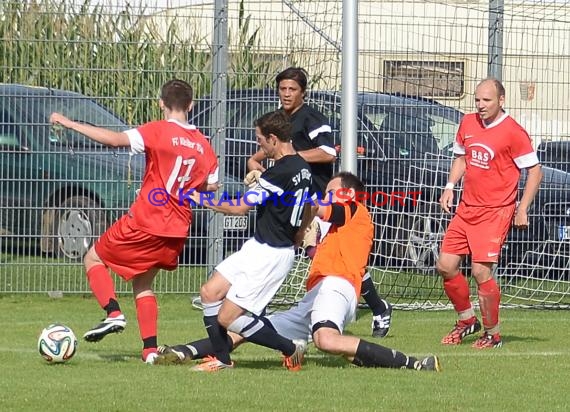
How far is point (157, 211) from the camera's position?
30.1ft

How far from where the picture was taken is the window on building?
13539mm

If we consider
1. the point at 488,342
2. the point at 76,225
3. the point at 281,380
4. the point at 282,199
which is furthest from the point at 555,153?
the point at 281,380

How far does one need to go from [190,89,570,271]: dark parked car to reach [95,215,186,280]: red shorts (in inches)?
167

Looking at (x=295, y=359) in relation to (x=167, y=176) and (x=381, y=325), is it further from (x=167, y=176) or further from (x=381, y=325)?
(x=381, y=325)

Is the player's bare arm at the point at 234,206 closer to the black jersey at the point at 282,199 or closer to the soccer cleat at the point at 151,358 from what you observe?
the black jersey at the point at 282,199

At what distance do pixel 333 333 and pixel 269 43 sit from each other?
5446 millimetres

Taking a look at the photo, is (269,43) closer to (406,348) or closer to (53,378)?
(406,348)

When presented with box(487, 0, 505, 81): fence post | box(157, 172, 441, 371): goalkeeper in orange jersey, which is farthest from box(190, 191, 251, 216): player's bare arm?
box(487, 0, 505, 81): fence post

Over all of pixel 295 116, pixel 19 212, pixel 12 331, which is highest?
pixel 295 116

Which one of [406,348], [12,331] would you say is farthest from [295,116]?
[12,331]

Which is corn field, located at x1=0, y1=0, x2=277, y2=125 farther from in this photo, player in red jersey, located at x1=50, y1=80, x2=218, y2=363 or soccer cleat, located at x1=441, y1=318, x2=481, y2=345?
player in red jersey, located at x1=50, y1=80, x2=218, y2=363

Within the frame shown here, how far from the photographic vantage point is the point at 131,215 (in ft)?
30.3

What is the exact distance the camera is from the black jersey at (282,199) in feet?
27.8

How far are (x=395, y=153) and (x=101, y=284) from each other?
5068 millimetres
